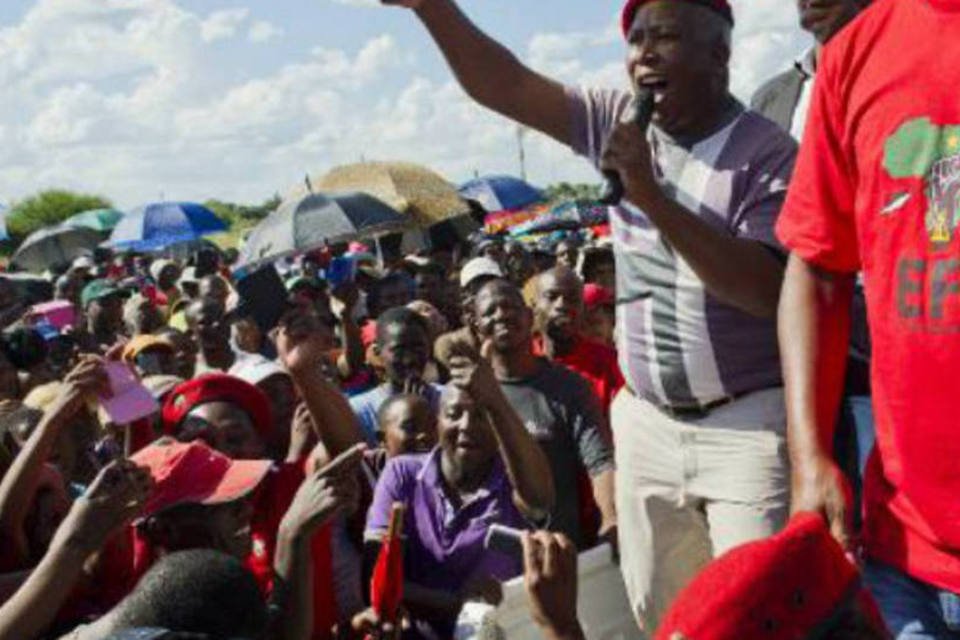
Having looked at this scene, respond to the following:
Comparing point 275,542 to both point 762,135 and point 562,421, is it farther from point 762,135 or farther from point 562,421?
point 762,135

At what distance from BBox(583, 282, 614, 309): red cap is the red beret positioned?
385cm

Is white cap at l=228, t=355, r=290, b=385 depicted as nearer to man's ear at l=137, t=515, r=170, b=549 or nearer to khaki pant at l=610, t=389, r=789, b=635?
man's ear at l=137, t=515, r=170, b=549

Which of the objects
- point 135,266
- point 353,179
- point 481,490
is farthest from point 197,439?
point 135,266

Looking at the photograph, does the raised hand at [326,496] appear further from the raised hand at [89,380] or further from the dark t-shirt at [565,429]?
the dark t-shirt at [565,429]

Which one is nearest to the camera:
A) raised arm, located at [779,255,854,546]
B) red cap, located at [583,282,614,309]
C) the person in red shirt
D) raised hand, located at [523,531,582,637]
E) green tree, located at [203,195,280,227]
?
raised arm, located at [779,255,854,546]

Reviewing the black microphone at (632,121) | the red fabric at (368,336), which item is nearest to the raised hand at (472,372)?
the black microphone at (632,121)

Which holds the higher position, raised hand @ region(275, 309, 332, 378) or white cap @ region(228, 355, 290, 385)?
raised hand @ region(275, 309, 332, 378)

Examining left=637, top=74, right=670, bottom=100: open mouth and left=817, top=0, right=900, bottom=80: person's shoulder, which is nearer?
left=817, top=0, right=900, bottom=80: person's shoulder

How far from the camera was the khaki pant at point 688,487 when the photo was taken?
3.26 m

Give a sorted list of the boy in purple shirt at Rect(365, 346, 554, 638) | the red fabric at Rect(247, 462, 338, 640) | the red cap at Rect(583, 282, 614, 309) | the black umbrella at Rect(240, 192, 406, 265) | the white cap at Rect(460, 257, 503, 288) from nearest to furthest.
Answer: the red fabric at Rect(247, 462, 338, 640), the boy in purple shirt at Rect(365, 346, 554, 638), the red cap at Rect(583, 282, 614, 309), the white cap at Rect(460, 257, 503, 288), the black umbrella at Rect(240, 192, 406, 265)

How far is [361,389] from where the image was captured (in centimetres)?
705

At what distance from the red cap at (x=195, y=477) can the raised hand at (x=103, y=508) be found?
0.70 ft

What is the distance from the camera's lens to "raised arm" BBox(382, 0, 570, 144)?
11.2 ft

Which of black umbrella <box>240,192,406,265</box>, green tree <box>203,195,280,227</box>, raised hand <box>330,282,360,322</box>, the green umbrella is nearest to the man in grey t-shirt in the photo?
raised hand <box>330,282,360,322</box>
